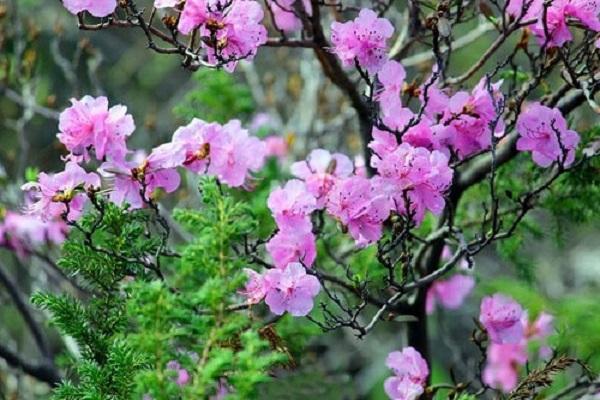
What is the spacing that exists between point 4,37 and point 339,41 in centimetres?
173

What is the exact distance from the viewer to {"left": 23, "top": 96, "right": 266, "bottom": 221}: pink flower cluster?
1.76 metres

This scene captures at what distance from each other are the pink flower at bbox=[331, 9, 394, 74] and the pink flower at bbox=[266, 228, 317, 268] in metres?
0.35

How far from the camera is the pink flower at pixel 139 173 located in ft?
5.83

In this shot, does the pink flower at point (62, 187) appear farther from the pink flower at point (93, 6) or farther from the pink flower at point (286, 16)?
the pink flower at point (286, 16)

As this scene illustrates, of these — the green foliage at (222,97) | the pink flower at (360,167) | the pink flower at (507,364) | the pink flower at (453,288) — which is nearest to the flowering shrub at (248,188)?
the pink flower at (360,167)

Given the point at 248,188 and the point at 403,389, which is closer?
the point at 403,389

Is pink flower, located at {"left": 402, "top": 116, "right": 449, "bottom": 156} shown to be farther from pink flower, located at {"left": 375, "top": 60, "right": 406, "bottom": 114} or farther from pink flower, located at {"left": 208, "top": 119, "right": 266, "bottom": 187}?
pink flower, located at {"left": 208, "top": 119, "right": 266, "bottom": 187}

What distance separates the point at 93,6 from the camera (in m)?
1.77

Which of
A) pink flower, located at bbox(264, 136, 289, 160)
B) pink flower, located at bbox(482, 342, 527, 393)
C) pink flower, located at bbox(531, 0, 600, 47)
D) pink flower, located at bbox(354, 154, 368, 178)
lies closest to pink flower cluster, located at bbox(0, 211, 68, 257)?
pink flower, located at bbox(264, 136, 289, 160)

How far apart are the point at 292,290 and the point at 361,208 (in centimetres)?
21

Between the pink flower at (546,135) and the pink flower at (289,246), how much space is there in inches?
18.9

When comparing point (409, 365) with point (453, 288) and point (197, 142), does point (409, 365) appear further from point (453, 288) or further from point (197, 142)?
point (453, 288)

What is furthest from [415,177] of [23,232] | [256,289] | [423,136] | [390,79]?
[23,232]

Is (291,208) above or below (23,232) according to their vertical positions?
below
